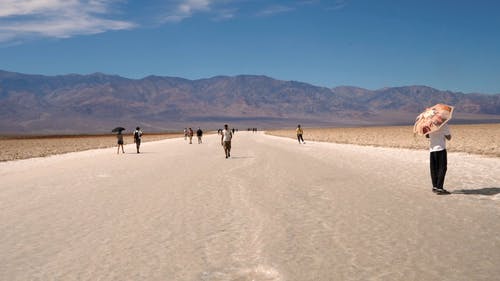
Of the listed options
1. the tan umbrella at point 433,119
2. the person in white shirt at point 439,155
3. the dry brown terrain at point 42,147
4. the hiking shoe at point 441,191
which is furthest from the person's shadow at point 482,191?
the dry brown terrain at point 42,147

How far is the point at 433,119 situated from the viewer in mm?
10195

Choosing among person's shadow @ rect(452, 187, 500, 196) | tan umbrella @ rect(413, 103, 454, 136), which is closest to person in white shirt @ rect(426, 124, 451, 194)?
tan umbrella @ rect(413, 103, 454, 136)

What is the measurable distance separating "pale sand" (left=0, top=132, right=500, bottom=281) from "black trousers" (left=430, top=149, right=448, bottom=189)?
38 cm

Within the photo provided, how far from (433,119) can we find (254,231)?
5.23 m

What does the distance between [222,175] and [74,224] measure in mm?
7485

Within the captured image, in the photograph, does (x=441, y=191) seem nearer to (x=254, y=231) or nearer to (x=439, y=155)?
(x=439, y=155)

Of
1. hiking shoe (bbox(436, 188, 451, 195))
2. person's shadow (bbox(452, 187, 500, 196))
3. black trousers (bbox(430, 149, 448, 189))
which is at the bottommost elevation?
person's shadow (bbox(452, 187, 500, 196))

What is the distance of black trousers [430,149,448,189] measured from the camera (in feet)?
32.8

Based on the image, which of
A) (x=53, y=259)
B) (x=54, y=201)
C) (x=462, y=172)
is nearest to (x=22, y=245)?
(x=53, y=259)

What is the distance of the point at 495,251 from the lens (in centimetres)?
571

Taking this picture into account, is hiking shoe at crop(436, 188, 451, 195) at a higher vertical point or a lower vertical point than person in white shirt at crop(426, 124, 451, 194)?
lower

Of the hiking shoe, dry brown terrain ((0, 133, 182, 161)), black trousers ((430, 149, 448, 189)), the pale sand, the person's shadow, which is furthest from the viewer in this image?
dry brown terrain ((0, 133, 182, 161))

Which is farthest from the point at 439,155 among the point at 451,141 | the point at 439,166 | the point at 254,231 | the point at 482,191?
the point at 451,141

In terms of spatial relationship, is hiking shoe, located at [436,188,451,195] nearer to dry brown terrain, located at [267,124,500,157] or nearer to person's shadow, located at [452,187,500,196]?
person's shadow, located at [452,187,500,196]
